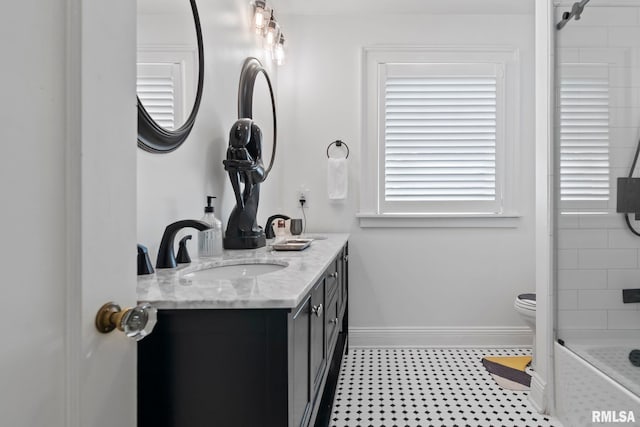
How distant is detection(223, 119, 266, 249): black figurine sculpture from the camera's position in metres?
1.57

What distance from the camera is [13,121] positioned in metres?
0.37

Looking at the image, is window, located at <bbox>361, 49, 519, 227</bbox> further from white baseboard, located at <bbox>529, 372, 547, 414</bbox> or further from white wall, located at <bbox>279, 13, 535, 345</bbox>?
white baseboard, located at <bbox>529, 372, 547, 414</bbox>

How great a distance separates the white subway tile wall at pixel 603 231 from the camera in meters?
1.71

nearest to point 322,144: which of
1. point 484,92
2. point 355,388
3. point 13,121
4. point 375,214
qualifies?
point 375,214

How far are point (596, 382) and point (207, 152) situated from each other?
6.26 feet

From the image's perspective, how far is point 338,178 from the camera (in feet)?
8.86

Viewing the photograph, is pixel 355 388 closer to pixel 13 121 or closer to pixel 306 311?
pixel 306 311

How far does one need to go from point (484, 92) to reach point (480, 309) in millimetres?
1669

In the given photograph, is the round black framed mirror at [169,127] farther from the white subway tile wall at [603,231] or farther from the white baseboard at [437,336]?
the white baseboard at [437,336]

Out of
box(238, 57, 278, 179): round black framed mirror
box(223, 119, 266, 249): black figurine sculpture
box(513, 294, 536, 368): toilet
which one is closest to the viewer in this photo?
box(223, 119, 266, 249): black figurine sculpture

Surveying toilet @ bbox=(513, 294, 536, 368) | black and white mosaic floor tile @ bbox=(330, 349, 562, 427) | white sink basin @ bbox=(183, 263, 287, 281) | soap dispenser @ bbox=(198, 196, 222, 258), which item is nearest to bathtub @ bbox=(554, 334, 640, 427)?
black and white mosaic floor tile @ bbox=(330, 349, 562, 427)

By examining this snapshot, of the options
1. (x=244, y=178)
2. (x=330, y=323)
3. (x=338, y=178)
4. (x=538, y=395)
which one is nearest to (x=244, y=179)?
(x=244, y=178)

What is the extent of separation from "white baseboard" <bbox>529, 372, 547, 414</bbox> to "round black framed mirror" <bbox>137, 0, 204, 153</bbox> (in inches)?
80.2

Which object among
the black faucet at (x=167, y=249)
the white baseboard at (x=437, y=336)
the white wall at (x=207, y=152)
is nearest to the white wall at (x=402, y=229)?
the white baseboard at (x=437, y=336)
